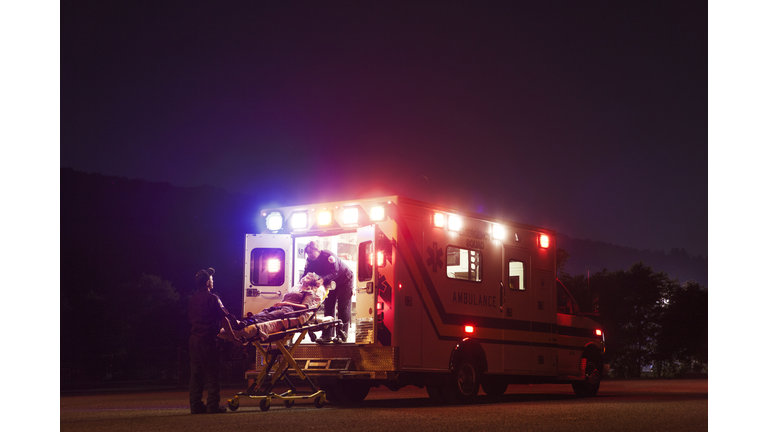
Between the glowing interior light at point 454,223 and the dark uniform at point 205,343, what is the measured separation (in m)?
3.75

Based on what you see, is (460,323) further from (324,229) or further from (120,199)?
(120,199)

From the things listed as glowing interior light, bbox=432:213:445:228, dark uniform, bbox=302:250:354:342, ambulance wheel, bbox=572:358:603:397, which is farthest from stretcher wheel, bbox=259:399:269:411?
ambulance wheel, bbox=572:358:603:397

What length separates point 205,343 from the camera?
10719 mm

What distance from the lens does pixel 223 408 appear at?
433 inches

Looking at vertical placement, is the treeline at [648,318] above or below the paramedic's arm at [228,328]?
below

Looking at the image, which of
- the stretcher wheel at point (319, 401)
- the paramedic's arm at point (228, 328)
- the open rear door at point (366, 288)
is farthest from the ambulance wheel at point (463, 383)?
the paramedic's arm at point (228, 328)

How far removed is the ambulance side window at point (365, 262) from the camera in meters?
11.6

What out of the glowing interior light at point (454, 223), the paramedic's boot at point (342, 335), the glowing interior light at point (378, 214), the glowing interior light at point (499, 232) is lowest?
the paramedic's boot at point (342, 335)

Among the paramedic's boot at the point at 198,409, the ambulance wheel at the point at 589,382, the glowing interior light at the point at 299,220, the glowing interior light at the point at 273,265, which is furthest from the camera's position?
the ambulance wheel at the point at 589,382

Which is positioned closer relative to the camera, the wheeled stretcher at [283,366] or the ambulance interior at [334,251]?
the wheeled stretcher at [283,366]

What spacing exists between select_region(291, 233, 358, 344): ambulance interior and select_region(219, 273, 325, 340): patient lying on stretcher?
0.64 meters

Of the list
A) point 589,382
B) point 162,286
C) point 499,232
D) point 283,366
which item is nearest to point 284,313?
point 283,366

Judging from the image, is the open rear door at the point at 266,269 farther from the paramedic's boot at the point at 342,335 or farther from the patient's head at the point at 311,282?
the paramedic's boot at the point at 342,335

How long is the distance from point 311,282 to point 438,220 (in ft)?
7.03
